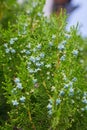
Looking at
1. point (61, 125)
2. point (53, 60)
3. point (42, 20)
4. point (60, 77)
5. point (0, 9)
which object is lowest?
point (61, 125)

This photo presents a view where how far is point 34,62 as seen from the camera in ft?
7.78

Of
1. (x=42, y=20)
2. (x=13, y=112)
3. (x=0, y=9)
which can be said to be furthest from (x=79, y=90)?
(x=0, y=9)

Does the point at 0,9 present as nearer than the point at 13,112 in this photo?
No

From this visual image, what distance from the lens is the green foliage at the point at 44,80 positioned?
7.35 feet

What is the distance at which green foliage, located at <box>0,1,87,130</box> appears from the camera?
7.35 feet

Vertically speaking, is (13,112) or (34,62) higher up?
(34,62)

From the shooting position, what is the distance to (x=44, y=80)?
2383 millimetres

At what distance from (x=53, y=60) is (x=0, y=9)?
1.25m

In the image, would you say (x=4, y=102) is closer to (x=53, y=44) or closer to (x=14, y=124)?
(x=14, y=124)

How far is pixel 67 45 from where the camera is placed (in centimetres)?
244

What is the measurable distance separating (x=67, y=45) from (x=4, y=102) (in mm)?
530

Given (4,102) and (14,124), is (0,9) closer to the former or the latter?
(4,102)

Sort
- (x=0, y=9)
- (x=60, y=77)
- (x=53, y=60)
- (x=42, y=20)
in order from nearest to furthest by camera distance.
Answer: (x=60, y=77) → (x=53, y=60) → (x=42, y=20) → (x=0, y=9)

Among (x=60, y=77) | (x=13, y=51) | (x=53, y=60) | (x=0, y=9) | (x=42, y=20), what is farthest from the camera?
(x=0, y=9)
